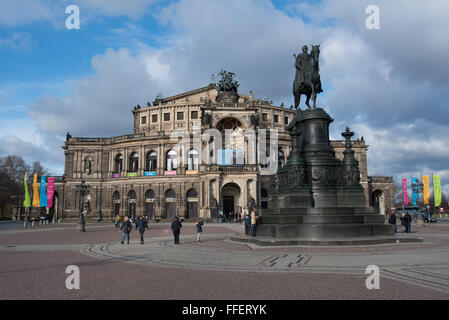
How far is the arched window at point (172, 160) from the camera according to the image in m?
65.4

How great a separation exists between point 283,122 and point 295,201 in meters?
60.6

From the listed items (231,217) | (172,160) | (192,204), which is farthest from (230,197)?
(172,160)

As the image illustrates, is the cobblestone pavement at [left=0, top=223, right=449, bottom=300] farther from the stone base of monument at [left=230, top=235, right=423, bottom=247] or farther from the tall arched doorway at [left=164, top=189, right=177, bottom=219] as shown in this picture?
the tall arched doorway at [left=164, top=189, right=177, bottom=219]

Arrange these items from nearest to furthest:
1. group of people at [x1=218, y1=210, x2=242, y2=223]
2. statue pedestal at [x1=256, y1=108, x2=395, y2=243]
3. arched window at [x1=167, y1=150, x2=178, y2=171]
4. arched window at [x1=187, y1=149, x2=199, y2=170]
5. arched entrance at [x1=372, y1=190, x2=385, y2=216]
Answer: statue pedestal at [x1=256, y1=108, x2=395, y2=243] < group of people at [x1=218, y1=210, x2=242, y2=223] < arched window at [x1=187, y1=149, x2=199, y2=170] < arched window at [x1=167, y1=150, x2=178, y2=171] < arched entrance at [x1=372, y1=190, x2=385, y2=216]

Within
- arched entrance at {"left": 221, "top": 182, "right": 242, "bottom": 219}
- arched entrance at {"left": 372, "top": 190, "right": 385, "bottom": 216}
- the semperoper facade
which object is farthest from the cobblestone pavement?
arched entrance at {"left": 372, "top": 190, "right": 385, "bottom": 216}

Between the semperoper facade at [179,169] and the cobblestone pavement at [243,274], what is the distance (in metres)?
42.2

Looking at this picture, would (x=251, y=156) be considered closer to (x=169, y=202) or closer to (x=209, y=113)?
(x=209, y=113)

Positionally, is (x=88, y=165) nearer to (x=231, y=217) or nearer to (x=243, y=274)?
(x=231, y=217)

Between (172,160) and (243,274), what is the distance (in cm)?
5755

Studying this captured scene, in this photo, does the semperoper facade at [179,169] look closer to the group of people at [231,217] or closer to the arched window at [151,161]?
the arched window at [151,161]

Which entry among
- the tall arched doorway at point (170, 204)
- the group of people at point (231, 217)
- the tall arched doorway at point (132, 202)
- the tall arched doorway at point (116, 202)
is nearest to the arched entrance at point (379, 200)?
the group of people at point (231, 217)

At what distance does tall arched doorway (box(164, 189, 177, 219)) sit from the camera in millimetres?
62850

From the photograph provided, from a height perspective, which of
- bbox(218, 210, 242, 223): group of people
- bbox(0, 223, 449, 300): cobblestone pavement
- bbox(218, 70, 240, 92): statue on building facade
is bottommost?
bbox(218, 210, 242, 223): group of people

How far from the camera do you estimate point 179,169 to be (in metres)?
62.8
